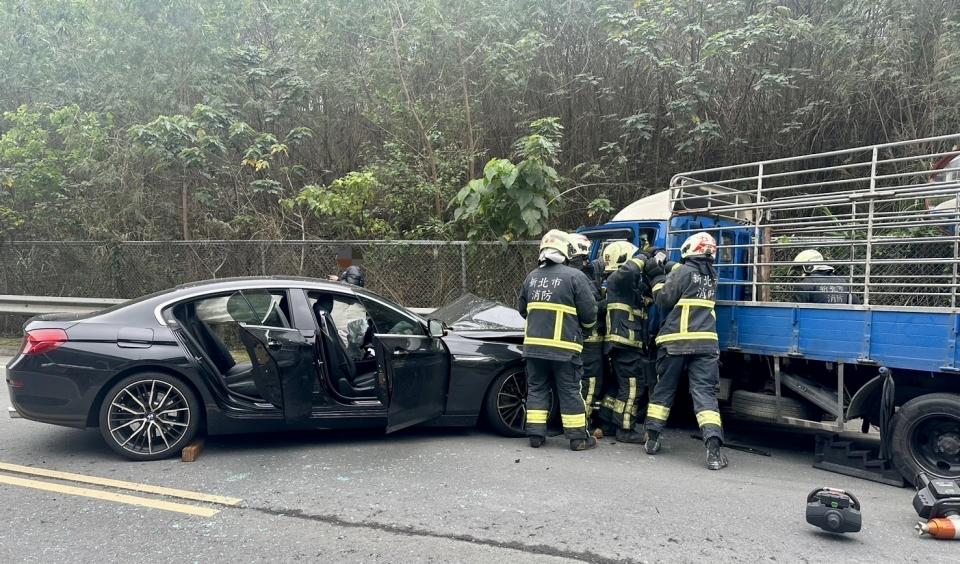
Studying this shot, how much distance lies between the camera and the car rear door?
4.97 metres

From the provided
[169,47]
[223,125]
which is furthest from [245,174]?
[169,47]

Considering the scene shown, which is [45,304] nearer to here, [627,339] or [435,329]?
[435,329]

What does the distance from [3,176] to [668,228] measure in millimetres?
11756

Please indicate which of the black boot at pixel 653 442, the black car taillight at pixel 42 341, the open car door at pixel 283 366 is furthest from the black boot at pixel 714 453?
the black car taillight at pixel 42 341

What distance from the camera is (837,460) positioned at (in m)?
5.16

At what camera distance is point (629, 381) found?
5859 millimetres

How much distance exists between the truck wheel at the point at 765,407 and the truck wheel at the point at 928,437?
71cm

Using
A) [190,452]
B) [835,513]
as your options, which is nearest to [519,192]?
[190,452]

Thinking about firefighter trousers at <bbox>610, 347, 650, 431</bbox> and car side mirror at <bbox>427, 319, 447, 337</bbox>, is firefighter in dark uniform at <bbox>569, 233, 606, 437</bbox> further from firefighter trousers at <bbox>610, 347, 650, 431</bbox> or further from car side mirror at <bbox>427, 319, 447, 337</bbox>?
car side mirror at <bbox>427, 319, 447, 337</bbox>

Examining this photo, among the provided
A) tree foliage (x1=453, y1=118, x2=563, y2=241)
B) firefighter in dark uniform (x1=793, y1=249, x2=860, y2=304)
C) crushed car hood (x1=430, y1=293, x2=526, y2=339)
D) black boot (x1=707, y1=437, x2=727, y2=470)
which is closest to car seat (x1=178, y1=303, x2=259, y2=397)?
crushed car hood (x1=430, y1=293, x2=526, y2=339)

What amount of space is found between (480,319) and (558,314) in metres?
0.99

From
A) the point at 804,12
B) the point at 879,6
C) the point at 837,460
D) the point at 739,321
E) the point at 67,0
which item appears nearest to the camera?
the point at 837,460

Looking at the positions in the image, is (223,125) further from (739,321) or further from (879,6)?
(879,6)

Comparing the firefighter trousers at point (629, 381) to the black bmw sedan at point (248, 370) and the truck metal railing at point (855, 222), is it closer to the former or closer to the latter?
the black bmw sedan at point (248, 370)
